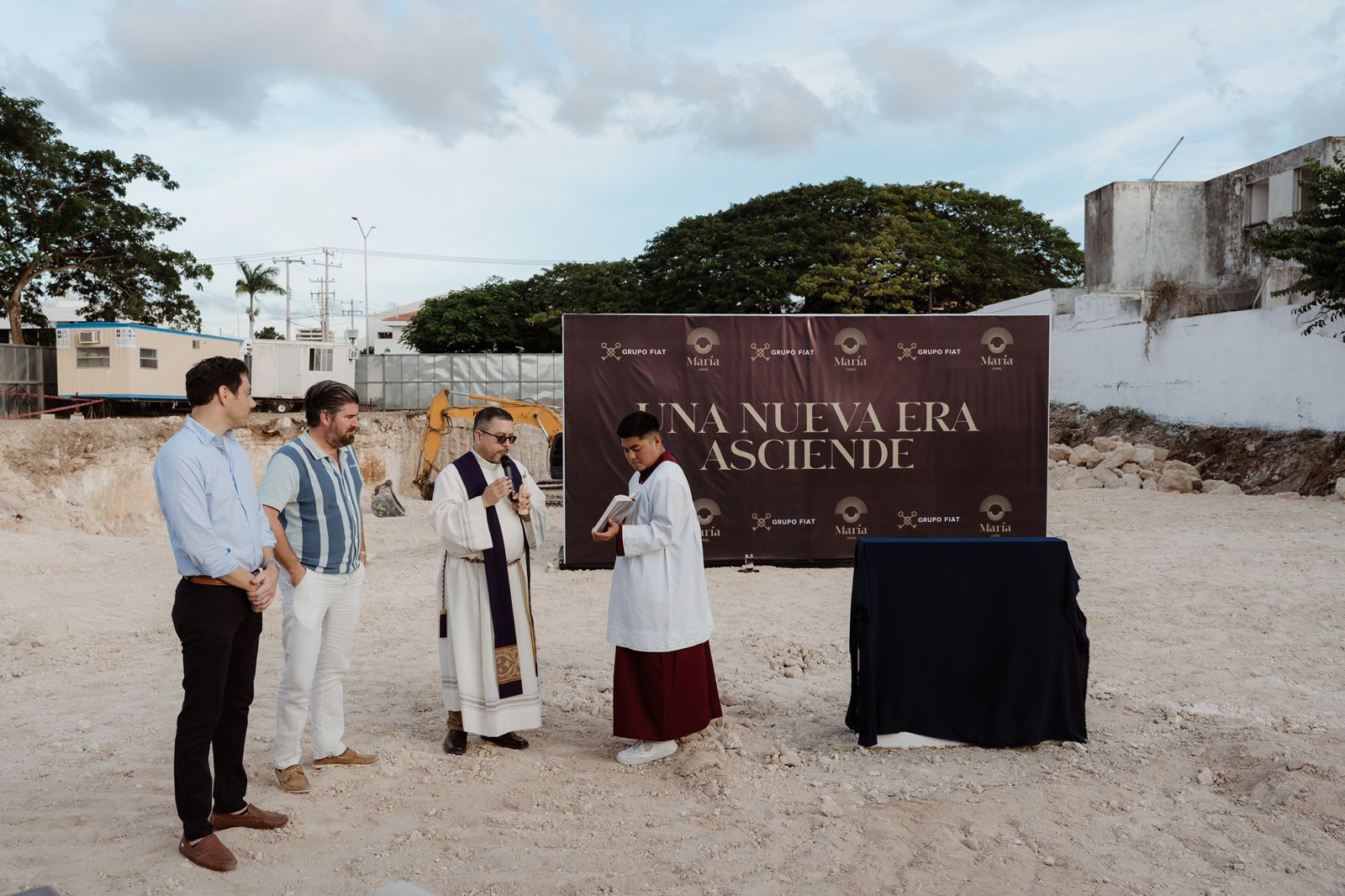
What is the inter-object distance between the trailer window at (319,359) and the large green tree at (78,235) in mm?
2946

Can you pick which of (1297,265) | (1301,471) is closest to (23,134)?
(1301,471)

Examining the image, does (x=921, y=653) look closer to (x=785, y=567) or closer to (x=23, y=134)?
(x=785, y=567)

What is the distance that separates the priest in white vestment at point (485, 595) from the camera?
4.74 m

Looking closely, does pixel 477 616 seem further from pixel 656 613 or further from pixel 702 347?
pixel 702 347

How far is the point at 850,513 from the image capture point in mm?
10805

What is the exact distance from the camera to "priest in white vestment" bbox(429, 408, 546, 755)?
474cm

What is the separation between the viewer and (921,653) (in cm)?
488

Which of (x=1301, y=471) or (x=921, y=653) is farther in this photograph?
(x=1301, y=471)

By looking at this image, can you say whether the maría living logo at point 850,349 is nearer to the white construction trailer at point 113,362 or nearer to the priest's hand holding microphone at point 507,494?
the priest's hand holding microphone at point 507,494

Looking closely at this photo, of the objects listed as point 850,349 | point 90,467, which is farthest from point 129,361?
point 850,349

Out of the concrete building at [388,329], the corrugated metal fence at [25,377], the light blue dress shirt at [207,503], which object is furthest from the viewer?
A: the concrete building at [388,329]

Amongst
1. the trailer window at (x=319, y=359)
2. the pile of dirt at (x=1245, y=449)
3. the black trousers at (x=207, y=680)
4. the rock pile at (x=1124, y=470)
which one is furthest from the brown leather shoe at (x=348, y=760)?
the trailer window at (x=319, y=359)

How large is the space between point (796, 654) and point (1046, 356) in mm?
5626

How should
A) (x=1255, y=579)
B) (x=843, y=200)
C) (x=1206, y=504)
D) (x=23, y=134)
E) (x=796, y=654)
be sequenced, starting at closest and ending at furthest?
(x=796, y=654)
(x=1255, y=579)
(x=1206, y=504)
(x=23, y=134)
(x=843, y=200)
